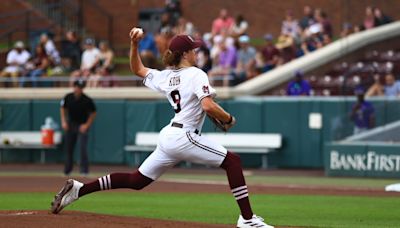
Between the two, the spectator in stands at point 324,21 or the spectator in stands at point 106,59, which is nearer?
the spectator in stands at point 324,21

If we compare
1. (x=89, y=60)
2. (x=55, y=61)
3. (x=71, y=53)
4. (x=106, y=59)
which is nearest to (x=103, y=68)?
(x=106, y=59)

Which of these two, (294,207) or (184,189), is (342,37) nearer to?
(184,189)

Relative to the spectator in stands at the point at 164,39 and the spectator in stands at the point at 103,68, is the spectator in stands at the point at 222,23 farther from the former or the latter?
the spectator in stands at the point at 103,68

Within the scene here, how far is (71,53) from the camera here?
28.5 meters

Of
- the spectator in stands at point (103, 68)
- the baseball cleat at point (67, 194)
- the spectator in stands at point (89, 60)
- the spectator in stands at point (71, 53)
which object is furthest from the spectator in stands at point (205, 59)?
the baseball cleat at point (67, 194)

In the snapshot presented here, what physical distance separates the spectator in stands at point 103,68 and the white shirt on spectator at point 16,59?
227 cm

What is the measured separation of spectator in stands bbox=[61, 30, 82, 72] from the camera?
93.3ft

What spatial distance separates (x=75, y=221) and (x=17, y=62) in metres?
18.9

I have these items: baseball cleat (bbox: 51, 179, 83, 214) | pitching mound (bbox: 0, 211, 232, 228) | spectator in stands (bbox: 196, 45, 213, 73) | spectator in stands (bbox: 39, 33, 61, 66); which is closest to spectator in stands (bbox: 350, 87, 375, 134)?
spectator in stands (bbox: 196, 45, 213, 73)

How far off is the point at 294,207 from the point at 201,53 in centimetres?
1205

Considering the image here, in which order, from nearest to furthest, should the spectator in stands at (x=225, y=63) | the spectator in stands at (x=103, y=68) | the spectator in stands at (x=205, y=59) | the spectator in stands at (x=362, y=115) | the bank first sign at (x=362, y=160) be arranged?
the bank first sign at (x=362, y=160)
the spectator in stands at (x=362, y=115)
the spectator in stands at (x=205, y=59)
the spectator in stands at (x=225, y=63)
the spectator in stands at (x=103, y=68)

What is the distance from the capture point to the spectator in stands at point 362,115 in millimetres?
22188

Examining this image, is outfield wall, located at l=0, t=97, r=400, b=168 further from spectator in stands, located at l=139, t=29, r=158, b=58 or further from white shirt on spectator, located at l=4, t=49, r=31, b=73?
spectator in stands, located at l=139, t=29, r=158, b=58

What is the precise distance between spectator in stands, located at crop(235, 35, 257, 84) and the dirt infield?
4.23 metres
